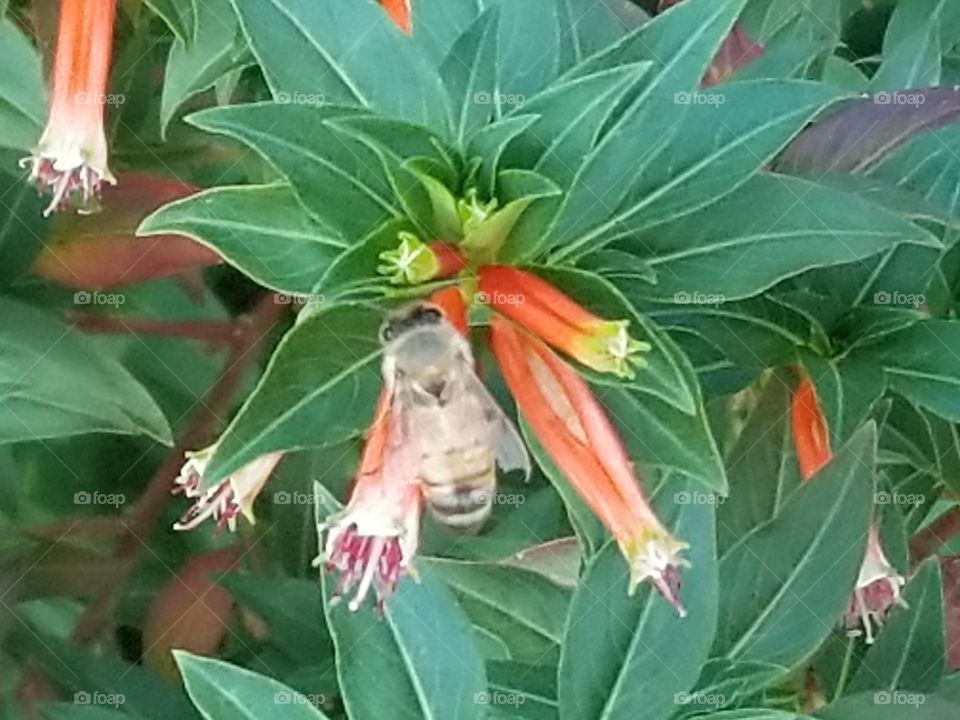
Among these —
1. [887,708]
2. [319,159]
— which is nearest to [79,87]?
[319,159]

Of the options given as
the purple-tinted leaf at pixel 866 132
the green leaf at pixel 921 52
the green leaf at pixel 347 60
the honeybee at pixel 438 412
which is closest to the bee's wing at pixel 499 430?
the honeybee at pixel 438 412

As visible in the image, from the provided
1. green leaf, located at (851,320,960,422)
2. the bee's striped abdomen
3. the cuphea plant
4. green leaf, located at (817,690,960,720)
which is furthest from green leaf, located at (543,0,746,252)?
green leaf, located at (817,690,960,720)

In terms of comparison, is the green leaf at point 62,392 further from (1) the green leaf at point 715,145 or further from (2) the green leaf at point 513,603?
(1) the green leaf at point 715,145

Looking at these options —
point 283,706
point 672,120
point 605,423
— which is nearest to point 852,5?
point 672,120

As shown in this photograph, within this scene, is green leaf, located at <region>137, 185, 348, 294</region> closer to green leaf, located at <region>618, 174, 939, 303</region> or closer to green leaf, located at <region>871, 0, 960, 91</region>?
green leaf, located at <region>618, 174, 939, 303</region>

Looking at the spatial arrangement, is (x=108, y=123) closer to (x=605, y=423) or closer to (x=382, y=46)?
(x=382, y=46)

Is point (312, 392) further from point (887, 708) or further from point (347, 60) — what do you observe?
point (887, 708)

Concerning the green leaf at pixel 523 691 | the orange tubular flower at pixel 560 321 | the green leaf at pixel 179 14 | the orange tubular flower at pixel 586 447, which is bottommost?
the green leaf at pixel 523 691
